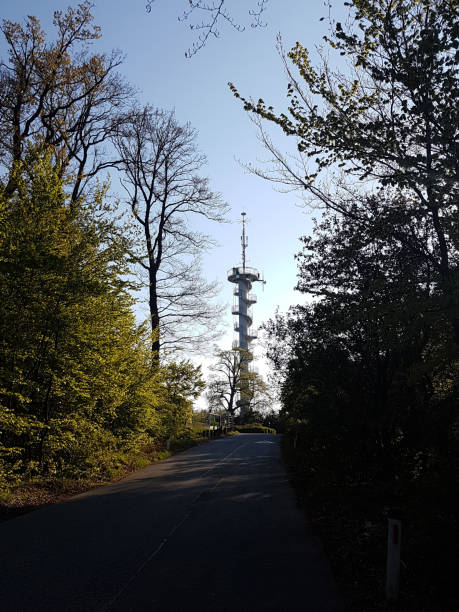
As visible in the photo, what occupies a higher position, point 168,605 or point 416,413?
point 416,413

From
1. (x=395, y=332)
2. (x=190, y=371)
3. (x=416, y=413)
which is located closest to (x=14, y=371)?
(x=395, y=332)

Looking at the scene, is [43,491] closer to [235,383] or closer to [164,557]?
[164,557]

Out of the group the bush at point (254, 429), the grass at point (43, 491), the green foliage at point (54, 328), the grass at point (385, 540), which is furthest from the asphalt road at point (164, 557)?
the bush at point (254, 429)

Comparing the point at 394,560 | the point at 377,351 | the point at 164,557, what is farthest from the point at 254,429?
the point at 394,560

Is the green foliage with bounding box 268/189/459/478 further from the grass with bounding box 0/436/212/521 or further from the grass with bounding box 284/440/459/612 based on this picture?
the grass with bounding box 0/436/212/521

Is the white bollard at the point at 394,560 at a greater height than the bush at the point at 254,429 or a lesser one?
greater

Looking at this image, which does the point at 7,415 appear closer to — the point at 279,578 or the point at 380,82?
the point at 279,578

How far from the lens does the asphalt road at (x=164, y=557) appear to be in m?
4.91

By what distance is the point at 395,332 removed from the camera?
985 centimetres

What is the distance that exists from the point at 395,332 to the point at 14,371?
7.76 m

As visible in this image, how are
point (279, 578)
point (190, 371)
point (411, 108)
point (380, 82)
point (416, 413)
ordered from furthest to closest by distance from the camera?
point (190, 371)
point (416, 413)
point (380, 82)
point (411, 108)
point (279, 578)

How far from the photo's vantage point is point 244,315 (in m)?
67.3

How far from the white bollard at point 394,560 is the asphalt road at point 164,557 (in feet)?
1.79

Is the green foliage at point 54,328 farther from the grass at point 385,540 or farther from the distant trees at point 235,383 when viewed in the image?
the distant trees at point 235,383
